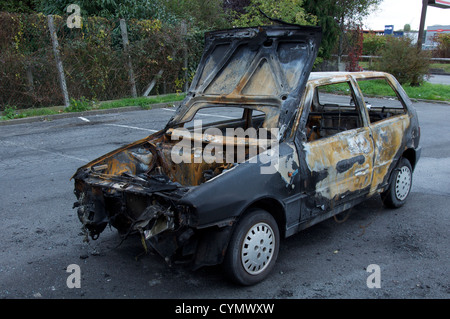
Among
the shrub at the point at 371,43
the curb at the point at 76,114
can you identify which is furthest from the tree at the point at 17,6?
the shrub at the point at 371,43

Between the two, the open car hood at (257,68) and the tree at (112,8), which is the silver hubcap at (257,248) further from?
the tree at (112,8)

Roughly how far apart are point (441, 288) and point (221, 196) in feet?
6.53

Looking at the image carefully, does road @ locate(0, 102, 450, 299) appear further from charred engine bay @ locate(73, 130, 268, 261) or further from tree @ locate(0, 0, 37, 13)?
tree @ locate(0, 0, 37, 13)

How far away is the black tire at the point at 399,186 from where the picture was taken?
5.27 meters

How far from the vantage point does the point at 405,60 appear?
18531mm

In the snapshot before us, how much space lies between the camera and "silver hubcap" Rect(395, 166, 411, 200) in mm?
5344

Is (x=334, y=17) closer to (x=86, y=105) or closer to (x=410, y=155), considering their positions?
(x=86, y=105)

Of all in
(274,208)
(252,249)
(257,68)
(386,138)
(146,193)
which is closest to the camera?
(146,193)

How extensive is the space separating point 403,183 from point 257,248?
2713 millimetres

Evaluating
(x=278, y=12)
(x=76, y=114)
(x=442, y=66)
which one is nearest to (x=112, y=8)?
(x=76, y=114)

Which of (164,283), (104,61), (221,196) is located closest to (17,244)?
(164,283)

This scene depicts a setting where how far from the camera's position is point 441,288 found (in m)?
3.58

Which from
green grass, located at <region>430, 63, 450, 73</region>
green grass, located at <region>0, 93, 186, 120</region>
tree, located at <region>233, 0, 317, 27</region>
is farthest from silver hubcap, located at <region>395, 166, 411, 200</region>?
green grass, located at <region>430, 63, 450, 73</region>

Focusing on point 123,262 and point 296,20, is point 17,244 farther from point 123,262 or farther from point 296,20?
point 296,20
